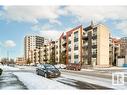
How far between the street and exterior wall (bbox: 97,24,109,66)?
86 centimetres

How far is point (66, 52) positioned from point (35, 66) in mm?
2983

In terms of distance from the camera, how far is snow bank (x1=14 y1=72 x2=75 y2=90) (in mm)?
21528

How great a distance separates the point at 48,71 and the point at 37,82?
1.14 m

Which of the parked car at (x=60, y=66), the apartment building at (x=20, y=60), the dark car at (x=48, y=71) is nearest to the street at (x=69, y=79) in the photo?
the dark car at (x=48, y=71)

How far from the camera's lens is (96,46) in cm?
2605

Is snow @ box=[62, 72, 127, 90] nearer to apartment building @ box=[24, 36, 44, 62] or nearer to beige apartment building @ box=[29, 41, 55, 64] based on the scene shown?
beige apartment building @ box=[29, 41, 55, 64]

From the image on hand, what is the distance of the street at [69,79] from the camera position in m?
21.7

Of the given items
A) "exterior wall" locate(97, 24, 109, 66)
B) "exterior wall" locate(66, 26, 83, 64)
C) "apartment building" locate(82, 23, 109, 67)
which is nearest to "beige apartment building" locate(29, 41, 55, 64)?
"exterior wall" locate(66, 26, 83, 64)

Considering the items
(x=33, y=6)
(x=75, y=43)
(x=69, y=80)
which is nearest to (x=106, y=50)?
(x=75, y=43)

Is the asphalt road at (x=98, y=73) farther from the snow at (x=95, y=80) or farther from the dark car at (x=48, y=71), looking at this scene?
the dark car at (x=48, y=71)

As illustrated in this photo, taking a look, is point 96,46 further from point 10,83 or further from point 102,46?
point 10,83

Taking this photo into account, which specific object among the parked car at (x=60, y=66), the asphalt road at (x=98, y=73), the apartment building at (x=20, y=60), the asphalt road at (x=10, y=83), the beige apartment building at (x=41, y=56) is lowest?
the asphalt road at (x=10, y=83)

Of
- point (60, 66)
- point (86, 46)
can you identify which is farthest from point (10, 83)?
point (86, 46)

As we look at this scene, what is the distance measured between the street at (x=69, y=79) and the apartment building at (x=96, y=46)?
0.99 meters
